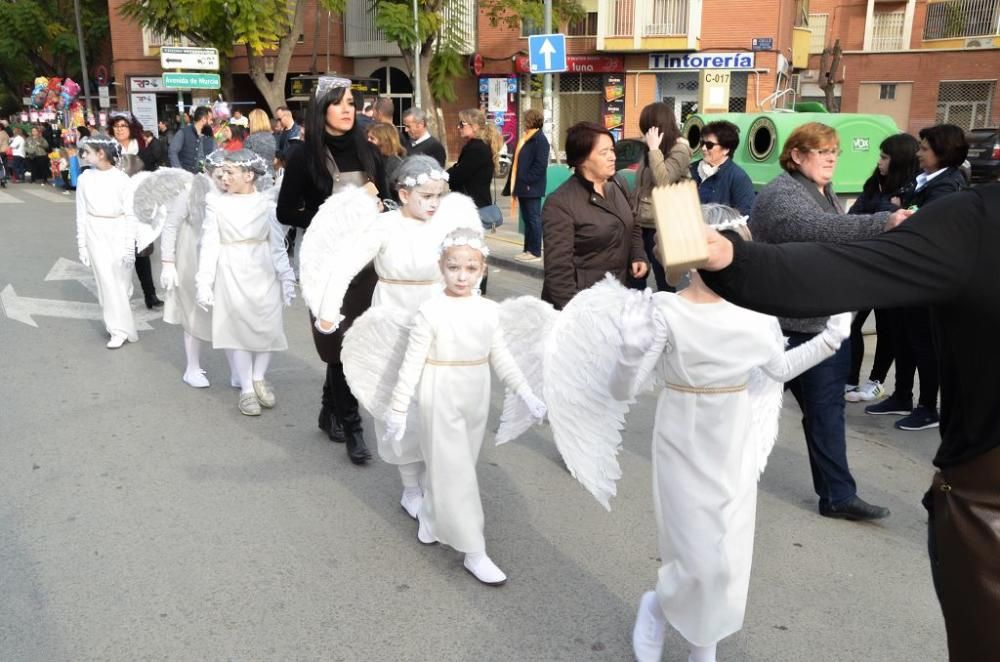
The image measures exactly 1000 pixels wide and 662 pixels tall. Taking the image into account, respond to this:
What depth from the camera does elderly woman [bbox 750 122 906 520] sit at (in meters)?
3.65

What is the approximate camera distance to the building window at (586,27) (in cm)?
2803

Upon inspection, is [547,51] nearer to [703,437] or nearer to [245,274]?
[245,274]

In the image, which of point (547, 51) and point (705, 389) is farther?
point (547, 51)

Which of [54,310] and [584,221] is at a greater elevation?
[584,221]

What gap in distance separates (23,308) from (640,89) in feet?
73.6

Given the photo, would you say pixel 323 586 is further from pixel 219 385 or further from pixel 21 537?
pixel 219 385

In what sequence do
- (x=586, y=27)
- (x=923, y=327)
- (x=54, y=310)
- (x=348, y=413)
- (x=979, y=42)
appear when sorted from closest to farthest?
1. (x=348, y=413)
2. (x=923, y=327)
3. (x=54, y=310)
4. (x=586, y=27)
5. (x=979, y=42)

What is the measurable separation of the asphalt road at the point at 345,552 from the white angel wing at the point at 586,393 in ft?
2.11

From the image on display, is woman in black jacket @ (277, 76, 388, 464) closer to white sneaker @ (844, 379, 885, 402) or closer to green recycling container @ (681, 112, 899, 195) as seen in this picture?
white sneaker @ (844, 379, 885, 402)

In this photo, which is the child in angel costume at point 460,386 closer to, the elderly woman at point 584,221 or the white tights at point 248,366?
the elderly woman at point 584,221

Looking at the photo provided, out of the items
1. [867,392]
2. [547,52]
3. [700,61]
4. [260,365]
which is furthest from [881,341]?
[700,61]

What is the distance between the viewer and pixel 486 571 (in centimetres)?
355

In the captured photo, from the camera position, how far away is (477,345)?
3504 mm

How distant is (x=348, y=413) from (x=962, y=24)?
32.3m
